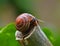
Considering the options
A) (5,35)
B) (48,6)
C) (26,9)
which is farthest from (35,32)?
(48,6)

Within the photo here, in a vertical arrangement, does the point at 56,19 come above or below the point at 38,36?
above

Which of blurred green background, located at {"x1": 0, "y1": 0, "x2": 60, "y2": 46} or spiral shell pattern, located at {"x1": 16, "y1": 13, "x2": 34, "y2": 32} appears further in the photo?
blurred green background, located at {"x1": 0, "y1": 0, "x2": 60, "y2": 46}

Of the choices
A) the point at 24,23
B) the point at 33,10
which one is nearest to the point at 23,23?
the point at 24,23

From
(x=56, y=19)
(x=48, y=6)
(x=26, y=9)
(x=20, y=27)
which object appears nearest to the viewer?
(x=20, y=27)

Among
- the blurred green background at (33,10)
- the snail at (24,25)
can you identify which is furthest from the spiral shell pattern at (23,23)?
the blurred green background at (33,10)

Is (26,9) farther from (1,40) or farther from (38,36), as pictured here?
(38,36)

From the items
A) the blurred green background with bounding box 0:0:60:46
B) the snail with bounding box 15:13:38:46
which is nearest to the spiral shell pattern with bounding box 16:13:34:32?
the snail with bounding box 15:13:38:46

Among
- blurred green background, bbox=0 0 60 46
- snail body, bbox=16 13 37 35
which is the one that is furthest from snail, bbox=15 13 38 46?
blurred green background, bbox=0 0 60 46

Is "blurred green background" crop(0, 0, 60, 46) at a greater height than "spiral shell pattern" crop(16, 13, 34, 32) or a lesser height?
greater

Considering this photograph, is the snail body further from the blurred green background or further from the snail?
the blurred green background

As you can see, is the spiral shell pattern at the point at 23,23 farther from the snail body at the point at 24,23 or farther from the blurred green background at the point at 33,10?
the blurred green background at the point at 33,10

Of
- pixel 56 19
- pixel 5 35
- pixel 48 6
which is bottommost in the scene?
pixel 5 35
